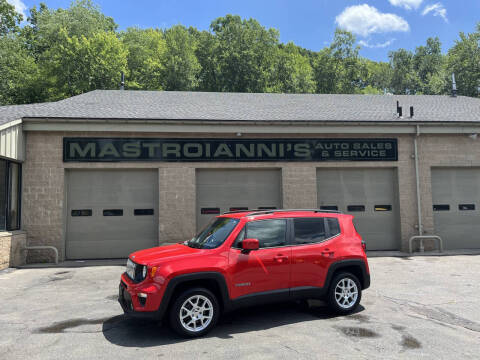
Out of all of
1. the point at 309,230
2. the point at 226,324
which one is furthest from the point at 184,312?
the point at 309,230

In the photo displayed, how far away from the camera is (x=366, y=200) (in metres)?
13.2

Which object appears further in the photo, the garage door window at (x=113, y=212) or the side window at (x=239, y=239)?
the garage door window at (x=113, y=212)

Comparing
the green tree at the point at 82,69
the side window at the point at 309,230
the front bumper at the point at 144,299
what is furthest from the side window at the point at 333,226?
the green tree at the point at 82,69

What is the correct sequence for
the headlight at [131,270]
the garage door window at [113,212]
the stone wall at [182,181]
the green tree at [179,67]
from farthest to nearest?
the green tree at [179,67]
the garage door window at [113,212]
the stone wall at [182,181]
the headlight at [131,270]

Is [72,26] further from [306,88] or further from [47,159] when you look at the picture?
[47,159]

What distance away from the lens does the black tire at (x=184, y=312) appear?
16.1ft

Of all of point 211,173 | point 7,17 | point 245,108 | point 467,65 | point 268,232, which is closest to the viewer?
point 268,232

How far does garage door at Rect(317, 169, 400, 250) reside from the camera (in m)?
13.1

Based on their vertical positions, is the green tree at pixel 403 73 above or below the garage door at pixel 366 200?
above

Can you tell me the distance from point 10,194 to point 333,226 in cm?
1024

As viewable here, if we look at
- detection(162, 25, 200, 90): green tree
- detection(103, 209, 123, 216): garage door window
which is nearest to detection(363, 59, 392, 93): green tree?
detection(162, 25, 200, 90): green tree

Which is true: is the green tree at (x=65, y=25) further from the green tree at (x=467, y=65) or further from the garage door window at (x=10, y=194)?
the green tree at (x=467, y=65)

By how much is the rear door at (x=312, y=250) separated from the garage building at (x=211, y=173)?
21.5 feet

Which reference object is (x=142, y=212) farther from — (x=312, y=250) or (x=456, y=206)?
(x=456, y=206)
